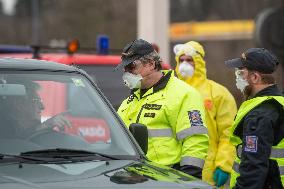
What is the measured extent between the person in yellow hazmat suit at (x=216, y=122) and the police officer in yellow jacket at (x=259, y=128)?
1314mm

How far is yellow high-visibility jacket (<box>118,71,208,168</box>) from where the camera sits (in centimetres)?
569

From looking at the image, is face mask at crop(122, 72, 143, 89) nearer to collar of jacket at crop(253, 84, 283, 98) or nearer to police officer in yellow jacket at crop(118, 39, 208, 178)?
police officer in yellow jacket at crop(118, 39, 208, 178)

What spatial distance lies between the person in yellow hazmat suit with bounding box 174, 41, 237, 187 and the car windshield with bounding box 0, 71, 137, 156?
1.53 metres

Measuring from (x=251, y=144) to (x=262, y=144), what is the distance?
0.07 m

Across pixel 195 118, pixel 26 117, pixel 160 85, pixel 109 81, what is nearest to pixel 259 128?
pixel 195 118

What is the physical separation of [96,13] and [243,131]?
130ft

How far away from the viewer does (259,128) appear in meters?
5.22

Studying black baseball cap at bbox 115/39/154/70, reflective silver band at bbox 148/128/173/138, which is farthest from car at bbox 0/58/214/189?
black baseball cap at bbox 115/39/154/70

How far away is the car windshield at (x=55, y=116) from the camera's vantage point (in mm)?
4957

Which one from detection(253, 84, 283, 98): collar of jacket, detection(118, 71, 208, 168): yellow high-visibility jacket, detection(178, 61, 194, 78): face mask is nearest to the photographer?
detection(253, 84, 283, 98): collar of jacket

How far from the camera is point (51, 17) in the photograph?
159ft

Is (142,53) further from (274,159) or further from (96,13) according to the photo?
(96,13)

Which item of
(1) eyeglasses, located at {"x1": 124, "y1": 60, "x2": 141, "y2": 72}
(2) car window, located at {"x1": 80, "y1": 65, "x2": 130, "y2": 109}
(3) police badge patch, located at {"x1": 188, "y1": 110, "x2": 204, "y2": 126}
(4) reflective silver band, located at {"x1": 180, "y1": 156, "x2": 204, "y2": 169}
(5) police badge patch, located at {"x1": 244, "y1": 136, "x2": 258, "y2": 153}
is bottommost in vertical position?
(4) reflective silver band, located at {"x1": 180, "y1": 156, "x2": 204, "y2": 169}

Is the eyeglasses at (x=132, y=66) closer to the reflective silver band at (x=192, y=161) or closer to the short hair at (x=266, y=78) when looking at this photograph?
the reflective silver band at (x=192, y=161)
